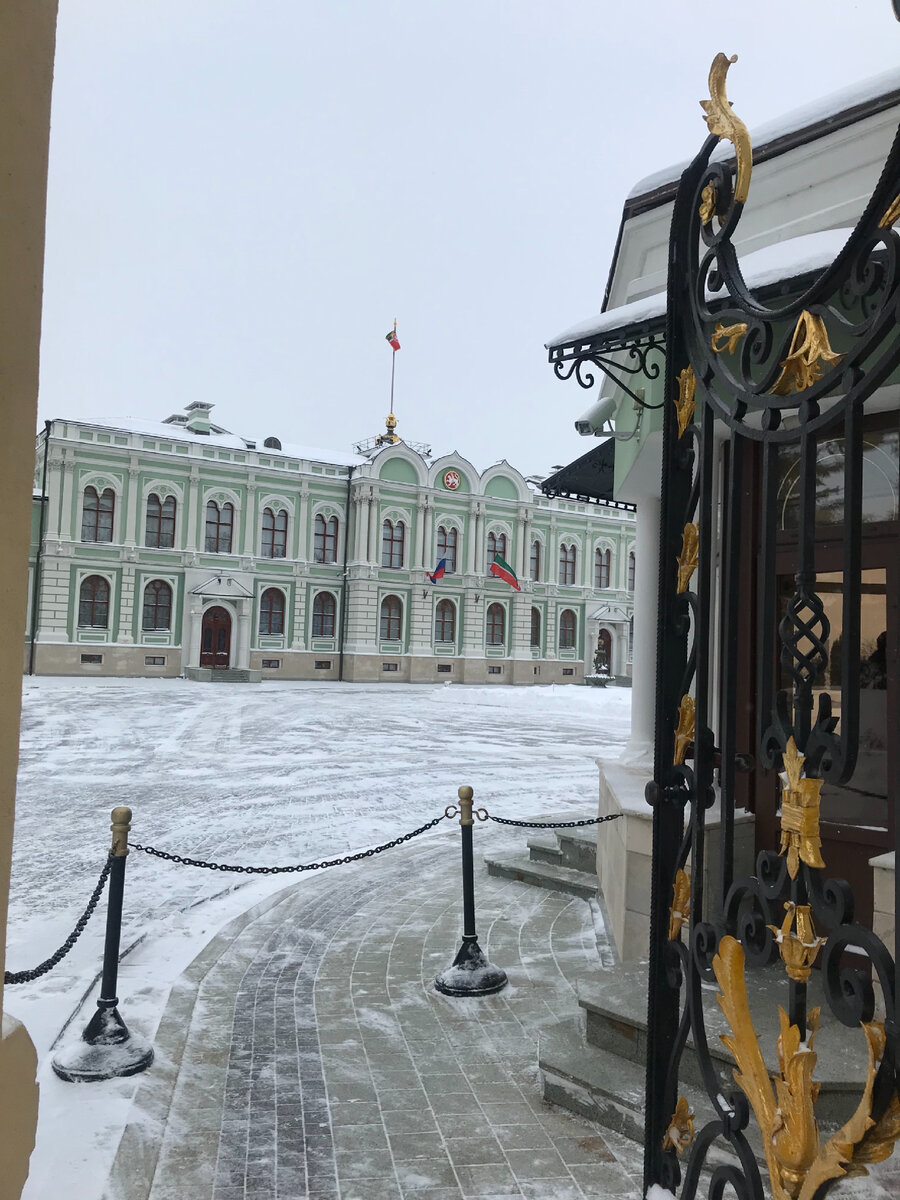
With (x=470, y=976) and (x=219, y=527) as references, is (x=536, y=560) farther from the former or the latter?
(x=470, y=976)

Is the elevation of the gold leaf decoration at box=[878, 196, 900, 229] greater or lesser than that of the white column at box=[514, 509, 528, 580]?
lesser

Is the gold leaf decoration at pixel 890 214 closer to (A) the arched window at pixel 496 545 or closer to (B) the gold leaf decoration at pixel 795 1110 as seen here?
(B) the gold leaf decoration at pixel 795 1110

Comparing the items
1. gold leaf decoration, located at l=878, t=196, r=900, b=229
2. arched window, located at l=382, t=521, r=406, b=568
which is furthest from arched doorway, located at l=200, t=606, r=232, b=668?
gold leaf decoration, located at l=878, t=196, r=900, b=229

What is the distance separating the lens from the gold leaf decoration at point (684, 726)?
2.31 meters

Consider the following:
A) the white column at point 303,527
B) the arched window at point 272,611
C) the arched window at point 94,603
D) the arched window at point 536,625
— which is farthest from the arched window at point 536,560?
the arched window at point 94,603

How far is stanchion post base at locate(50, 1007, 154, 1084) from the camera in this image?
380 cm

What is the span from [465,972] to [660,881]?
2.91 m

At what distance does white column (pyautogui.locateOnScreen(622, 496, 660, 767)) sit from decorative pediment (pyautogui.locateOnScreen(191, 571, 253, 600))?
30887mm

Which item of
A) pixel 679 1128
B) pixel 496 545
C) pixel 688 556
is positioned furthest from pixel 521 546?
pixel 679 1128

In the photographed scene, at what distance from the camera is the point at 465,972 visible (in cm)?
490

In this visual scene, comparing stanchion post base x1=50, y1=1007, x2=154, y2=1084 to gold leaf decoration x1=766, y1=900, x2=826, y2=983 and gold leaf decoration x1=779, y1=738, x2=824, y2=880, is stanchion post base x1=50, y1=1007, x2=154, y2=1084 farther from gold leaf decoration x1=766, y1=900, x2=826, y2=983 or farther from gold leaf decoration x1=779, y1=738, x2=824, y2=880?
gold leaf decoration x1=779, y1=738, x2=824, y2=880

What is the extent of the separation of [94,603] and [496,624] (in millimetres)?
18309

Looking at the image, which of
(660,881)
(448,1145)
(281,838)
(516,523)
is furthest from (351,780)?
(516,523)

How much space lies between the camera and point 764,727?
1.91m
